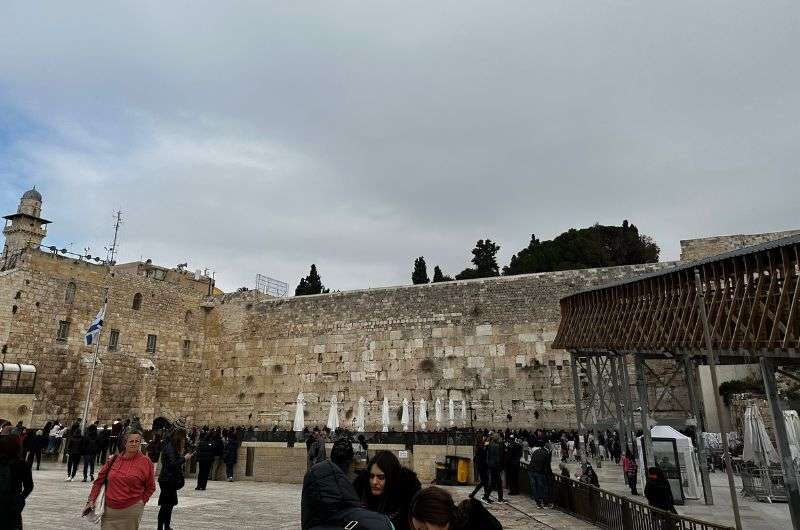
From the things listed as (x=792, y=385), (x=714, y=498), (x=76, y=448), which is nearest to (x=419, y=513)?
(x=714, y=498)

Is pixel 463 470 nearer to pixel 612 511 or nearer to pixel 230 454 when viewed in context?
pixel 612 511

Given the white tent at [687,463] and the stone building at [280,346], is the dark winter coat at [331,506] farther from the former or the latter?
the stone building at [280,346]

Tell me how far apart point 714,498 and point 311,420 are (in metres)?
17.3

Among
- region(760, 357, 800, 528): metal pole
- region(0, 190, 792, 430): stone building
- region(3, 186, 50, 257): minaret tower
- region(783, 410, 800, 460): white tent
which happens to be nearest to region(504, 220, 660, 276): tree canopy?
region(0, 190, 792, 430): stone building

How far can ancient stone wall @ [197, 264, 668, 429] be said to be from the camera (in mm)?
21188

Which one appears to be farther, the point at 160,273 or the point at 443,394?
the point at 160,273

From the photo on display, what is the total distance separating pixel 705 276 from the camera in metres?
9.16

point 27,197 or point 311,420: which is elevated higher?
point 27,197

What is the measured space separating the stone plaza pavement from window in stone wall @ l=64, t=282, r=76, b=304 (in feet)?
43.6

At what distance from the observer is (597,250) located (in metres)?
33.1

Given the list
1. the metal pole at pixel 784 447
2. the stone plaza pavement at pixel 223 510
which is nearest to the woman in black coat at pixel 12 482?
the stone plaza pavement at pixel 223 510

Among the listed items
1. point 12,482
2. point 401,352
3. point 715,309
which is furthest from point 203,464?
point 401,352

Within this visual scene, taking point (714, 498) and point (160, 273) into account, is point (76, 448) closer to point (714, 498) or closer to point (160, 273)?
point (714, 498)

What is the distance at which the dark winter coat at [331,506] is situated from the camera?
2.25 metres
